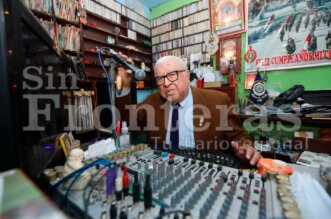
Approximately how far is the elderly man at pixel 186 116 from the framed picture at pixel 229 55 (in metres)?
1.57

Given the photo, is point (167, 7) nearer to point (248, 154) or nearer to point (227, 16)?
point (227, 16)

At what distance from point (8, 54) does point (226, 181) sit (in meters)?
0.62

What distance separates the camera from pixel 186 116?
4.34 ft

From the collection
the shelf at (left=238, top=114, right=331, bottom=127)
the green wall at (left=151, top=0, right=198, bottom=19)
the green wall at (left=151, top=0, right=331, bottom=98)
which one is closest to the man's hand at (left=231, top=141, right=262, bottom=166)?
the shelf at (left=238, top=114, right=331, bottom=127)

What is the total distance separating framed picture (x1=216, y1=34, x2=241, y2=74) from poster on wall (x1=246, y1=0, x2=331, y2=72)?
0.15m

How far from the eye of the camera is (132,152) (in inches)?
30.5

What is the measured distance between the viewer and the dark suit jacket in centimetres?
124

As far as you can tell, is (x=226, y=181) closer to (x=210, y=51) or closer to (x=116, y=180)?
(x=116, y=180)

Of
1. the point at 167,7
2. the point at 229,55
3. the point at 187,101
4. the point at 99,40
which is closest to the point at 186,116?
the point at 187,101

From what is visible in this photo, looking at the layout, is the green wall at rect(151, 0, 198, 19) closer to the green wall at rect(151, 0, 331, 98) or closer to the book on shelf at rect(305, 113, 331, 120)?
the green wall at rect(151, 0, 331, 98)

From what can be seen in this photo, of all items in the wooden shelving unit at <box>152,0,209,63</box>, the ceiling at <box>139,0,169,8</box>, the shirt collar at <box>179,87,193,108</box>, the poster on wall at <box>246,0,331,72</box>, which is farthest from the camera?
the ceiling at <box>139,0,169,8</box>

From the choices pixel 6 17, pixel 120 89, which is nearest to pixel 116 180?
pixel 6 17

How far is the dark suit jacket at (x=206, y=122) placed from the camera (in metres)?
1.24

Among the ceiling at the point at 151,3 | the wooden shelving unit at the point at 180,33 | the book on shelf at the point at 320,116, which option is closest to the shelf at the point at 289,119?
the book on shelf at the point at 320,116
